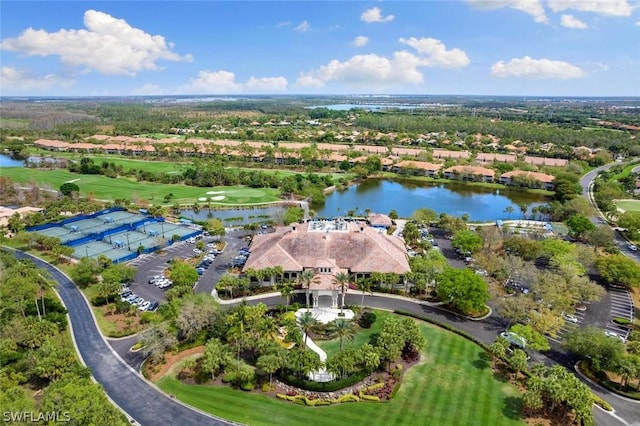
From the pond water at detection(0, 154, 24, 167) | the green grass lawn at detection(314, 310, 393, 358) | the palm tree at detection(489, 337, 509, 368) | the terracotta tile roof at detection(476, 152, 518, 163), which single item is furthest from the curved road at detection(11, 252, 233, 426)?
the terracotta tile roof at detection(476, 152, 518, 163)

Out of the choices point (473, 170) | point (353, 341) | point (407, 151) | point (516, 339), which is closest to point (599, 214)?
point (473, 170)

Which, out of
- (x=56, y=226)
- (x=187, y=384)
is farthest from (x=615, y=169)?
(x=56, y=226)

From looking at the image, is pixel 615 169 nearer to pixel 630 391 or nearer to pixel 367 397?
pixel 630 391

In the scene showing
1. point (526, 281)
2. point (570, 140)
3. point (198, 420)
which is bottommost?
point (198, 420)

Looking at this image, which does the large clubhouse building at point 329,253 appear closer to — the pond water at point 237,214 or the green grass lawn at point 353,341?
the green grass lawn at point 353,341

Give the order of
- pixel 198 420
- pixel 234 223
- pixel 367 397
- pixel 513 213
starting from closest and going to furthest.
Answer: pixel 198 420 → pixel 367 397 → pixel 234 223 → pixel 513 213

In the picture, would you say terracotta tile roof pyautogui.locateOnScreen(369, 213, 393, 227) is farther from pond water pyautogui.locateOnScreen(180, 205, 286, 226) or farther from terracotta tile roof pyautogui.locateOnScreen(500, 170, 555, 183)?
terracotta tile roof pyautogui.locateOnScreen(500, 170, 555, 183)

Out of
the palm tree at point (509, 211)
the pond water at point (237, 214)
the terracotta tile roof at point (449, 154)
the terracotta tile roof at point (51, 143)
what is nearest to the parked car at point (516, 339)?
the palm tree at point (509, 211)

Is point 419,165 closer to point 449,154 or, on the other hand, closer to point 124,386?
point 449,154
